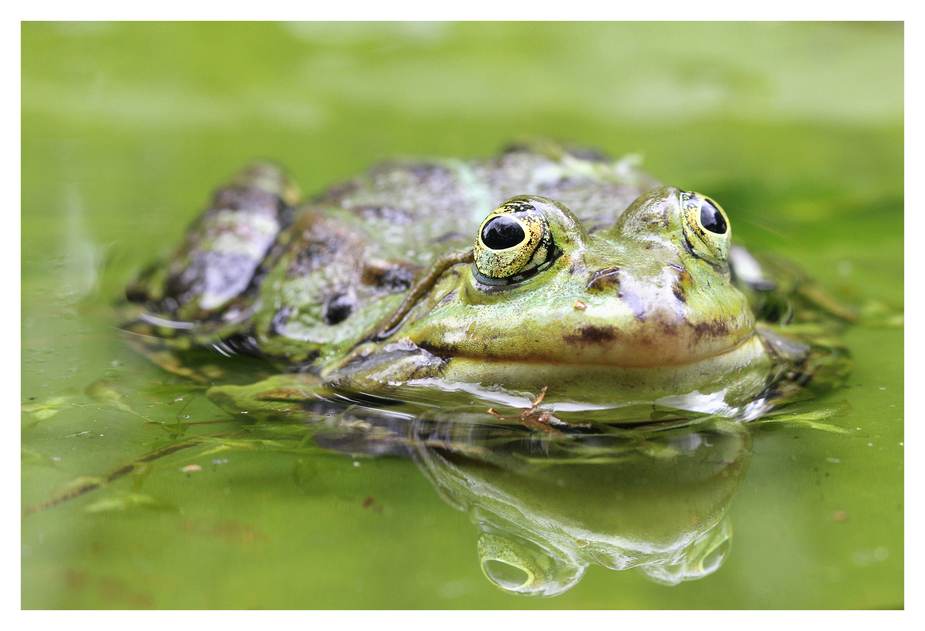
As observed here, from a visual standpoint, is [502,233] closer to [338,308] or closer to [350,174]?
[338,308]

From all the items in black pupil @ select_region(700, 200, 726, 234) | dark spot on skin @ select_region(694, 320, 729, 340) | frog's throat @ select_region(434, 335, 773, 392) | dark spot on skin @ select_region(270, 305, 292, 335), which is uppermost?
black pupil @ select_region(700, 200, 726, 234)

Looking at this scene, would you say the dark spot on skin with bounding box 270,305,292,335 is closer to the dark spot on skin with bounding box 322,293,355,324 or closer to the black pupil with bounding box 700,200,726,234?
the dark spot on skin with bounding box 322,293,355,324

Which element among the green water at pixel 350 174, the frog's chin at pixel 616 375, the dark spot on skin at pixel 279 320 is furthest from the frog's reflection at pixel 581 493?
the dark spot on skin at pixel 279 320

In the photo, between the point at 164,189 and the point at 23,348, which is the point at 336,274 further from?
the point at 164,189

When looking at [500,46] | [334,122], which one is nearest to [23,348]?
[334,122]

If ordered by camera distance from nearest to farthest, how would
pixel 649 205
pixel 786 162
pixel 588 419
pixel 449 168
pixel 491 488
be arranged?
pixel 491 488 < pixel 588 419 < pixel 649 205 < pixel 449 168 < pixel 786 162

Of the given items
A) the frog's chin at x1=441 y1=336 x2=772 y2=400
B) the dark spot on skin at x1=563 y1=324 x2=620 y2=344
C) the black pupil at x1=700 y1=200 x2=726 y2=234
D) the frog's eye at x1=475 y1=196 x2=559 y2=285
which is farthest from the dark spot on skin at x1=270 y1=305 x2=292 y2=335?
the black pupil at x1=700 y1=200 x2=726 y2=234
